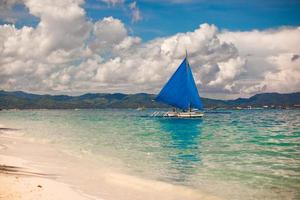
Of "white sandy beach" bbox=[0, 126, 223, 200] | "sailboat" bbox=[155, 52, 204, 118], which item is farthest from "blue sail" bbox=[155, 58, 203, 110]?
"white sandy beach" bbox=[0, 126, 223, 200]

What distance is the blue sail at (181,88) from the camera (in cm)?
7988

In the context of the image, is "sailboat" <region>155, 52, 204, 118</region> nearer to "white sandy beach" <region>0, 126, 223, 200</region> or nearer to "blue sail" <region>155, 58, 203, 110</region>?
"blue sail" <region>155, 58, 203, 110</region>

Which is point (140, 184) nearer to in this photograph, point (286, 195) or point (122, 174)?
point (122, 174)

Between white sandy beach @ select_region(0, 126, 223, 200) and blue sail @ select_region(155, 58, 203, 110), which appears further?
blue sail @ select_region(155, 58, 203, 110)

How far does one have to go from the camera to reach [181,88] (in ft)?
263

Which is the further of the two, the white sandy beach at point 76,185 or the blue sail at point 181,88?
the blue sail at point 181,88

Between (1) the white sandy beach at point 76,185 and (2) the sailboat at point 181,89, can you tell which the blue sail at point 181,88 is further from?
(1) the white sandy beach at point 76,185

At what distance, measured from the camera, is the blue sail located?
79.9 metres

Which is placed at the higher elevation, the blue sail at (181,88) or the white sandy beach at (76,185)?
the blue sail at (181,88)

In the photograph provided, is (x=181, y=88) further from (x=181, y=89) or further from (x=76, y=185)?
(x=76, y=185)

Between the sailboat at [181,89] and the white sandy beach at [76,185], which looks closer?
the white sandy beach at [76,185]

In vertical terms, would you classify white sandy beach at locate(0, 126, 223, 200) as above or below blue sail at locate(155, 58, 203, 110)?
below

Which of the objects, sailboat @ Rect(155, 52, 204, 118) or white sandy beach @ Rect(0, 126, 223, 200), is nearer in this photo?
white sandy beach @ Rect(0, 126, 223, 200)

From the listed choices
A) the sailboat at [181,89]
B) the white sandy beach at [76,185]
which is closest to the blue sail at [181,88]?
the sailboat at [181,89]
